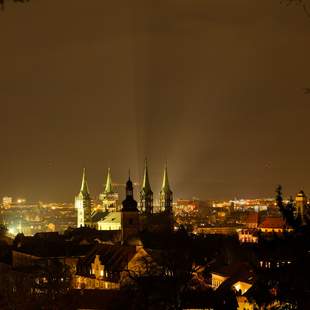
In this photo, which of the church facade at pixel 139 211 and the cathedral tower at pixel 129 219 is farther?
the church facade at pixel 139 211

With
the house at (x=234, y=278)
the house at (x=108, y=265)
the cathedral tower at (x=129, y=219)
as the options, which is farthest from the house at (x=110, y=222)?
the house at (x=234, y=278)

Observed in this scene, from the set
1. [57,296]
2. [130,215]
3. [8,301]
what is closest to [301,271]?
[8,301]

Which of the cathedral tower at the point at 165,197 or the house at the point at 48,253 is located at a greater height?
the cathedral tower at the point at 165,197

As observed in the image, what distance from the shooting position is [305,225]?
1641cm

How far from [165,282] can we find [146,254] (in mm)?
27022

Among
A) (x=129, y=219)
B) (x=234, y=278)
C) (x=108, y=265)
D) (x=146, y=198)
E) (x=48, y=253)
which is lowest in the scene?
(x=234, y=278)

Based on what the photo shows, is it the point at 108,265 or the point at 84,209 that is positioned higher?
the point at 84,209

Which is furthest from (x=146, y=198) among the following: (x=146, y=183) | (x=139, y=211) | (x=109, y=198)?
(x=139, y=211)

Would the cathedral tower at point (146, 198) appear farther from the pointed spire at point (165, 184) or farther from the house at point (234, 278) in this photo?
the house at point (234, 278)

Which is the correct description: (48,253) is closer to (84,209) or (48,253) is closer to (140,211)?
(140,211)

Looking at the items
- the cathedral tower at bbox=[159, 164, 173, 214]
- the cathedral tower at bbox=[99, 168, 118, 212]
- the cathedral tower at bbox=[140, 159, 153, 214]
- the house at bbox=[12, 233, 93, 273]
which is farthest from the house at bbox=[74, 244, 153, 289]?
the cathedral tower at bbox=[99, 168, 118, 212]

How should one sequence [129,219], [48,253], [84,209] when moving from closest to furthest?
[48,253]
[129,219]
[84,209]

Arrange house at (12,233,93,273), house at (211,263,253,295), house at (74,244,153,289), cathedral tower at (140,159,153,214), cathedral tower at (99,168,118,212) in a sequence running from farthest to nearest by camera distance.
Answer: cathedral tower at (99,168,118,212) → cathedral tower at (140,159,153,214) → house at (12,233,93,273) → house at (74,244,153,289) → house at (211,263,253,295)

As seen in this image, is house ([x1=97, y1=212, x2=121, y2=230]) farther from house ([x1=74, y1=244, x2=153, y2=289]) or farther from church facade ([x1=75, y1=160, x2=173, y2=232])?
house ([x1=74, y1=244, x2=153, y2=289])
